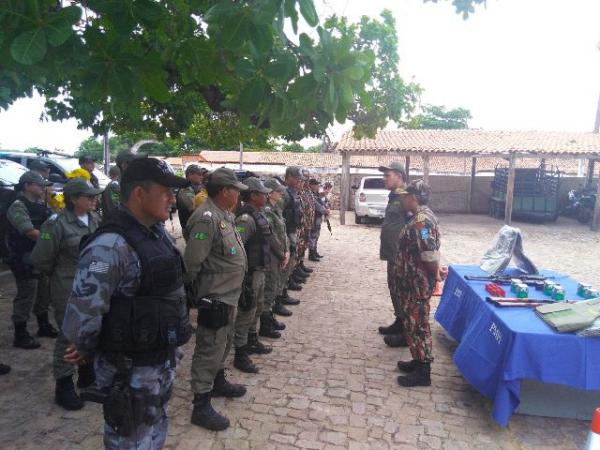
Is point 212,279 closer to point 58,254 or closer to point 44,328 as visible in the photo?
point 58,254

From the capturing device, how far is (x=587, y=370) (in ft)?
10.7

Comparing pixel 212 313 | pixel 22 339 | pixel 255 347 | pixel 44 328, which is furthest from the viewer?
pixel 44 328

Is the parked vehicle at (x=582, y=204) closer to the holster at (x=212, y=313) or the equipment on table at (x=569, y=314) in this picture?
the equipment on table at (x=569, y=314)

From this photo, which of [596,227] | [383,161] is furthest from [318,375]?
[383,161]

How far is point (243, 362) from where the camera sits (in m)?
4.38

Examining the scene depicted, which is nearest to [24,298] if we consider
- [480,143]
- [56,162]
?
[56,162]

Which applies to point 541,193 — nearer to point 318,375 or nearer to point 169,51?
point 318,375

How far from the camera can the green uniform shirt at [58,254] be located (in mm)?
3658

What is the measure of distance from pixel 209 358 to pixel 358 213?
1282cm

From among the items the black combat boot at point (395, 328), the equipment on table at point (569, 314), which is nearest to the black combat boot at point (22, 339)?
the black combat boot at point (395, 328)

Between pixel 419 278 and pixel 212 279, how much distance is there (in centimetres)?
189

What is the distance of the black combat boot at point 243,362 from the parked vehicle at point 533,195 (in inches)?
658

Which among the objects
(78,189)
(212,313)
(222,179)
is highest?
(222,179)

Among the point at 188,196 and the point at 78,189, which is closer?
the point at 78,189
